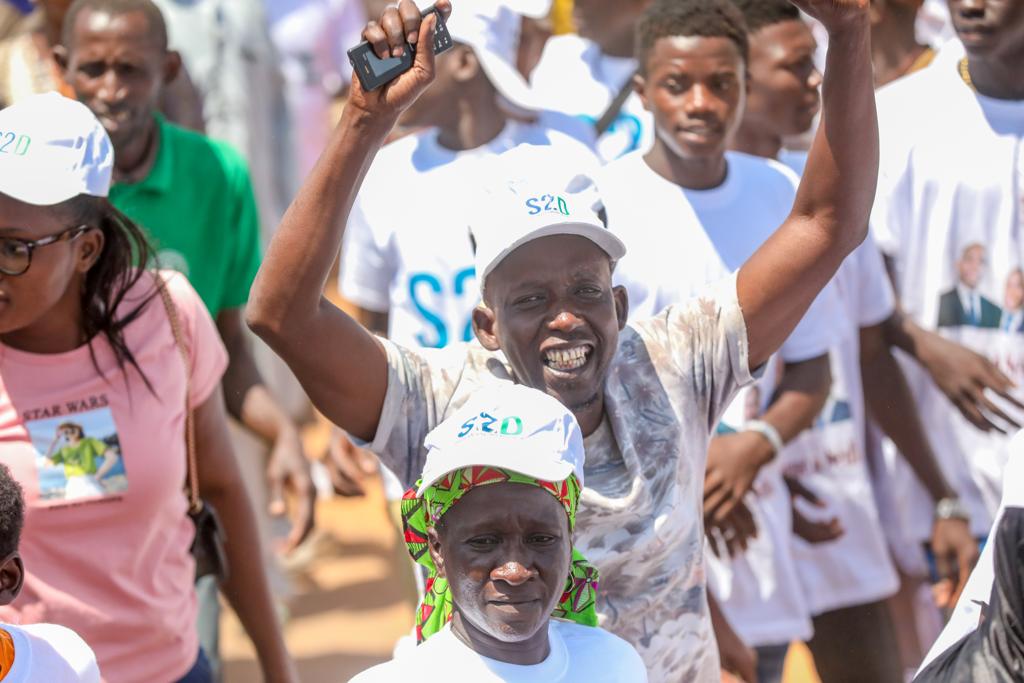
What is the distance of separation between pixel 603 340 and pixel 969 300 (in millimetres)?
2371

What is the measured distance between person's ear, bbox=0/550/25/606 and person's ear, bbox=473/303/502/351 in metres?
0.99

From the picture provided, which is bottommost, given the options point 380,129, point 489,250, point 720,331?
point 720,331

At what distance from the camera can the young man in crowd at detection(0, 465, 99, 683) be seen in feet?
9.36

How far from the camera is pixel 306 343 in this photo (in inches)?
122

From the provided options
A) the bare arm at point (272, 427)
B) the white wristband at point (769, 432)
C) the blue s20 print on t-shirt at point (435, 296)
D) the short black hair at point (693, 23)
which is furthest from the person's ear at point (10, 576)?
the short black hair at point (693, 23)

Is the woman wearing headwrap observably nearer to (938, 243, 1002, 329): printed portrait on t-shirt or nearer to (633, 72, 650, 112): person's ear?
(633, 72, 650, 112): person's ear

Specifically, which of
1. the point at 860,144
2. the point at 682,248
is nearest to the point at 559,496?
the point at 860,144

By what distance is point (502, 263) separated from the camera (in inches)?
130

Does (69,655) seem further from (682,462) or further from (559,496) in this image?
(682,462)

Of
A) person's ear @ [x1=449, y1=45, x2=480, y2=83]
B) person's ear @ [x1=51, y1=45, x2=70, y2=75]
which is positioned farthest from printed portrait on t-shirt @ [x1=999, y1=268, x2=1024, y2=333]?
person's ear @ [x1=51, y1=45, x2=70, y2=75]

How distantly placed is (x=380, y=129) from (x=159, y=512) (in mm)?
1185

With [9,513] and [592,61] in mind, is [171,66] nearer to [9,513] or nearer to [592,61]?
[592,61]

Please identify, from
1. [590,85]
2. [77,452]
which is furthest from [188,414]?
[590,85]

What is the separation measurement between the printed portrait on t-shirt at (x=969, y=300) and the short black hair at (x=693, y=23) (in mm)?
948
